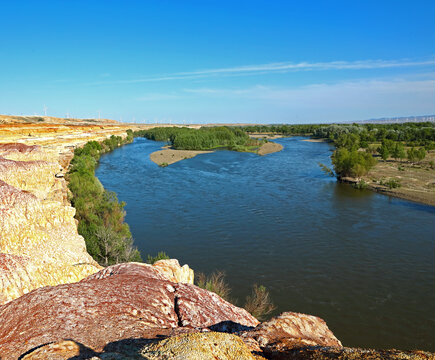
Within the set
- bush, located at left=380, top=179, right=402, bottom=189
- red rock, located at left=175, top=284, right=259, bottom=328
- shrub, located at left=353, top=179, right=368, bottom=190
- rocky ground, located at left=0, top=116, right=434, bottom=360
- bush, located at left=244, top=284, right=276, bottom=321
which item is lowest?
bush, located at left=244, top=284, right=276, bottom=321

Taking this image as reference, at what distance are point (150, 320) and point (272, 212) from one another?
2760cm

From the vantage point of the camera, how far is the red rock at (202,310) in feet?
21.5

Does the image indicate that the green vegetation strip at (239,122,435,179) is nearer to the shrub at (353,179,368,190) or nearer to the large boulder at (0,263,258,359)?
the shrub at (353,179,368,190)

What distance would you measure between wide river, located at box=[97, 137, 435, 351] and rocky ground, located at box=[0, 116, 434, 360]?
10540 mm

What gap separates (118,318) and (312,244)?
2186cm

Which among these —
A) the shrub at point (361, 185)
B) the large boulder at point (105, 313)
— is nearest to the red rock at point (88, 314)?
the large boulder at point (105, 313)

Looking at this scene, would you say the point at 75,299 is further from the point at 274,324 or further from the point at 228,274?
the point at 228,274

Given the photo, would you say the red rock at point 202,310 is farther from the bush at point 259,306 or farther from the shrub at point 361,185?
the shrub at point 361,185

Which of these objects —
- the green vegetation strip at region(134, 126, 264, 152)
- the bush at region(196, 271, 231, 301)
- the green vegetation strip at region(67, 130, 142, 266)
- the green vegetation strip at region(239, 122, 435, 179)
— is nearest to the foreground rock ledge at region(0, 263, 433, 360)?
the bush at region(196, 271, 231, 301)

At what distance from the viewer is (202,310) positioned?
22.7ft

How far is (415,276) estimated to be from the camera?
20500 mm

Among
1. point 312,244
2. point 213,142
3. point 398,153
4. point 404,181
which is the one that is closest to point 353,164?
point 404,181

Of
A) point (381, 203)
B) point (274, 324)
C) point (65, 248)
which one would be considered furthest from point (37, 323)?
point (381, 203)

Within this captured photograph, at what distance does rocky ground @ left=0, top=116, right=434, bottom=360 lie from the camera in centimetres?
426
